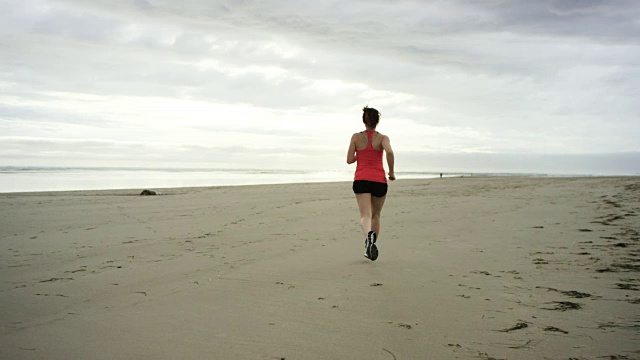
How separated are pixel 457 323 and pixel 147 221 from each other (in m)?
7.57

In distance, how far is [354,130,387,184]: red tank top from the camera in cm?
610

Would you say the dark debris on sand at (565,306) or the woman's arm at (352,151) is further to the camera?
the woman's arm at (352,151)

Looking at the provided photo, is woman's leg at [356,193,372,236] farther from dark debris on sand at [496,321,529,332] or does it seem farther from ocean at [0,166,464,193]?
ocean at [0,166,464,193]

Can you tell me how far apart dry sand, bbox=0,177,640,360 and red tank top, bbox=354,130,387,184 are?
1.06 meters

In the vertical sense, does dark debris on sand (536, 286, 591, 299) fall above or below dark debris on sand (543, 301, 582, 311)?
above

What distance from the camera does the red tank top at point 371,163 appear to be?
20.0 ft

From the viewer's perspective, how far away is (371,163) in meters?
6.12

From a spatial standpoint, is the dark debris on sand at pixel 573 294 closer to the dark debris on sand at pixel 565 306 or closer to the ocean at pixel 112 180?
the dark debris on sand at pixel 565 306

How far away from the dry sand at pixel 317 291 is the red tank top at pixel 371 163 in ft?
3.49

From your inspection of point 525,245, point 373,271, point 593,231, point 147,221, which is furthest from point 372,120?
point 147,221

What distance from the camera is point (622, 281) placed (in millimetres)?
4480

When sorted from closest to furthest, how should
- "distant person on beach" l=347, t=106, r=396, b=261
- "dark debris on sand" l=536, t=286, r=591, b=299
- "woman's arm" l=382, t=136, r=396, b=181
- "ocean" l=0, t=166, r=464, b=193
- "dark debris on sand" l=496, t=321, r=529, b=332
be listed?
"dark debris on sand" l=496, t=321, r=529, b=332 < "dark debris on sand" l=536, t=286, r=591, b=299 < "woman's arm" l=382, t=136, r=396, b=181 < "distant person on beach" l=347, t=106, r=396, b=261 < "ocean" l=0, t=166, r=464, b=193

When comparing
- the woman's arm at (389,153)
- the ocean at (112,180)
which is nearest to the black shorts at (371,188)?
the woman's arm at (389,153)

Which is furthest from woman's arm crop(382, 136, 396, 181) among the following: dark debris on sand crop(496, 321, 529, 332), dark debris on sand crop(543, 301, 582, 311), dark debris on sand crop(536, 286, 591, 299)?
dark debris on sand crop(496, 321, 529, 332)
